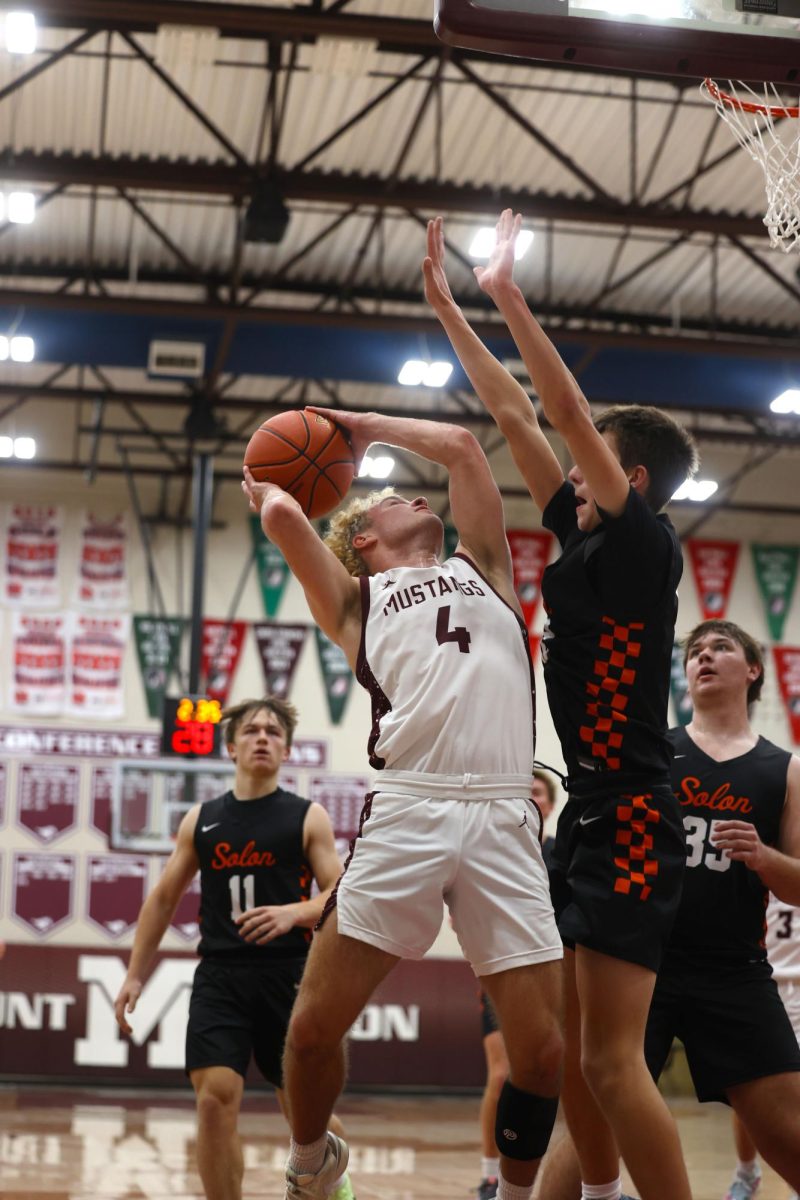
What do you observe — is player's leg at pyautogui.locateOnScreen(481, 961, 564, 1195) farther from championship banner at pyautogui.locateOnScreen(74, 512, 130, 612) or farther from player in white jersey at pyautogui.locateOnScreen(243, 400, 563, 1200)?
championship banner at pyautogui.locateOnScreen(74, 512, 130, 612)

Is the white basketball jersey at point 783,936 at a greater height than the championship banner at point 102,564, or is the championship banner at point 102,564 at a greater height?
the championship banner at point 102,564

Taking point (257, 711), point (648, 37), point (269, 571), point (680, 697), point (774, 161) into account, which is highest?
point (269, 571)

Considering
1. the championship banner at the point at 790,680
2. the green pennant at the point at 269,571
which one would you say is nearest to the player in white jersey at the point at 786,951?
the green pennant at the point at 269,571

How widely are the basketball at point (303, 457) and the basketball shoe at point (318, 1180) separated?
197cm

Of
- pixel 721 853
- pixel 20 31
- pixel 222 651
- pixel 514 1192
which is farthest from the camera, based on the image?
pixel 222 651

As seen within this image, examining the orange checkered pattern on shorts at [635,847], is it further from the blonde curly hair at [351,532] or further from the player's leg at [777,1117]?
the blonde curly hair at [351,532]

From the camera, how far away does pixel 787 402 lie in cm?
1498

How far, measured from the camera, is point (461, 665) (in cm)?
422

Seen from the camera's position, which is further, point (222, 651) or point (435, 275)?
point (222, 651)

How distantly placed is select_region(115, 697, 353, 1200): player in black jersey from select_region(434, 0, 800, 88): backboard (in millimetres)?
3300

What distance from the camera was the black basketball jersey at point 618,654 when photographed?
409 centimetres

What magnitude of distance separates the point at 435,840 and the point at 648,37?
9.66ft

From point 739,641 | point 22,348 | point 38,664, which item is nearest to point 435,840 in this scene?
point 739,641

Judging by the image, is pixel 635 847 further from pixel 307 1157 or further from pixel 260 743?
pixel 260 743
